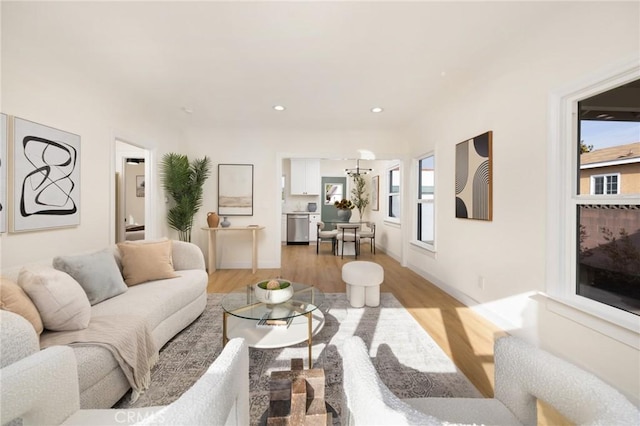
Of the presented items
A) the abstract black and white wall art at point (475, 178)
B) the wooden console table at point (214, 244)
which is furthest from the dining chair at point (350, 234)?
the abstract black and white wall art at point (475, 178)

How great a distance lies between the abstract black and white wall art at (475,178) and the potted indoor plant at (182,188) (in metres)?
3.91

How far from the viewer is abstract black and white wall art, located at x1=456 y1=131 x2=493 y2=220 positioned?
2.64m

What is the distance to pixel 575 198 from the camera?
6.10 feet

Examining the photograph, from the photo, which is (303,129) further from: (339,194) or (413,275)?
(339,194)

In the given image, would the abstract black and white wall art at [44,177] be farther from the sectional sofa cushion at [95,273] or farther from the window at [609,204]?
the window at [609,204]

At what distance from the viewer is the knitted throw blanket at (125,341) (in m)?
1.46

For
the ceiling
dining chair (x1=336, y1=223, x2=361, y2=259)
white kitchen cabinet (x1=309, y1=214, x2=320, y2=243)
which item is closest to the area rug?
the ceiling

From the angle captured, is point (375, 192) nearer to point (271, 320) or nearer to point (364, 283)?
point (364, 283)

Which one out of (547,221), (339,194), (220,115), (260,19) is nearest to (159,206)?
(220,115)

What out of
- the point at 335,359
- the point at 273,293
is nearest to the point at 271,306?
the point at 273,293

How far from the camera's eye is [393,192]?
639 cm

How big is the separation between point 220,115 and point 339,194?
16.6 feet

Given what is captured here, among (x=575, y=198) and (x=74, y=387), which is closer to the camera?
(x=74, y=387)

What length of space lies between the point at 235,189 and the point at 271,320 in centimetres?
343
